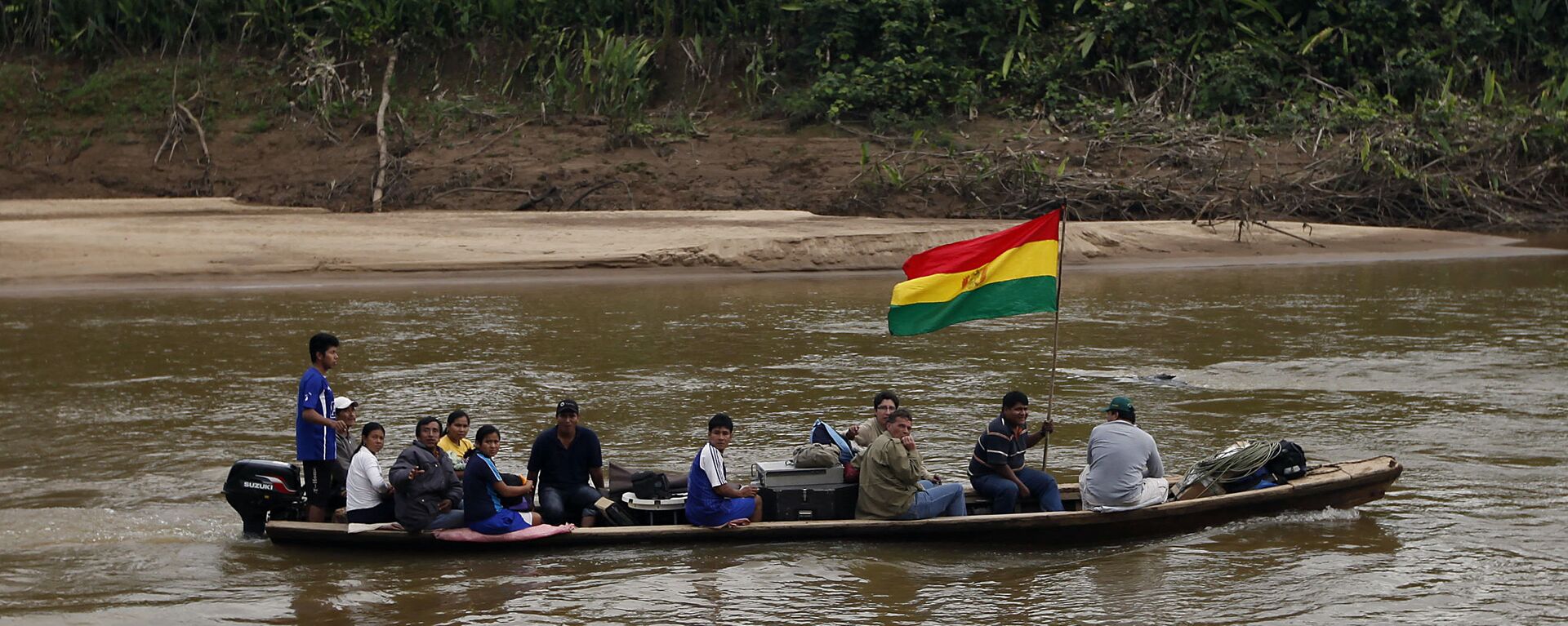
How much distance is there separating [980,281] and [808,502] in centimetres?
188

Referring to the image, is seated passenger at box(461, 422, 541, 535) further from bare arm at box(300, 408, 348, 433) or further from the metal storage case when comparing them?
the metal storage case

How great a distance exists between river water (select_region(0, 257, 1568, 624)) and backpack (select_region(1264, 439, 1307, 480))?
1.14ft

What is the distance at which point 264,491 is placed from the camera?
32.0ft

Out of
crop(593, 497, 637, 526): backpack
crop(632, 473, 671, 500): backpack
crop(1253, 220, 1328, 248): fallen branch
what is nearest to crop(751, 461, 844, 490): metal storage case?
crop(632, 473, 671, 500): backpack

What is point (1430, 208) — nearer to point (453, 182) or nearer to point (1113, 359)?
point (1113, 359)

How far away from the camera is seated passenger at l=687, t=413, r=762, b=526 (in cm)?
937

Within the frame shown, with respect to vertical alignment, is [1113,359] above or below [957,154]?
below

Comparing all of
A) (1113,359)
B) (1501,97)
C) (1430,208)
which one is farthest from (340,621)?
(1501,97)

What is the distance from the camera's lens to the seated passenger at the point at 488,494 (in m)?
9.26

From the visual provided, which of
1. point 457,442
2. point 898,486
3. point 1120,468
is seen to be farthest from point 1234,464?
point 457,442

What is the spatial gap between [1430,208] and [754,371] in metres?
16.8

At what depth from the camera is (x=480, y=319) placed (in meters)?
19.7

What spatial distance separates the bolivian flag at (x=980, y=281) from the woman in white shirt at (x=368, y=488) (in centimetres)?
336

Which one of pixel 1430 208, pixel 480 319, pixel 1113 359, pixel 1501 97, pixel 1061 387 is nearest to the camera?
pixel 1061 387
